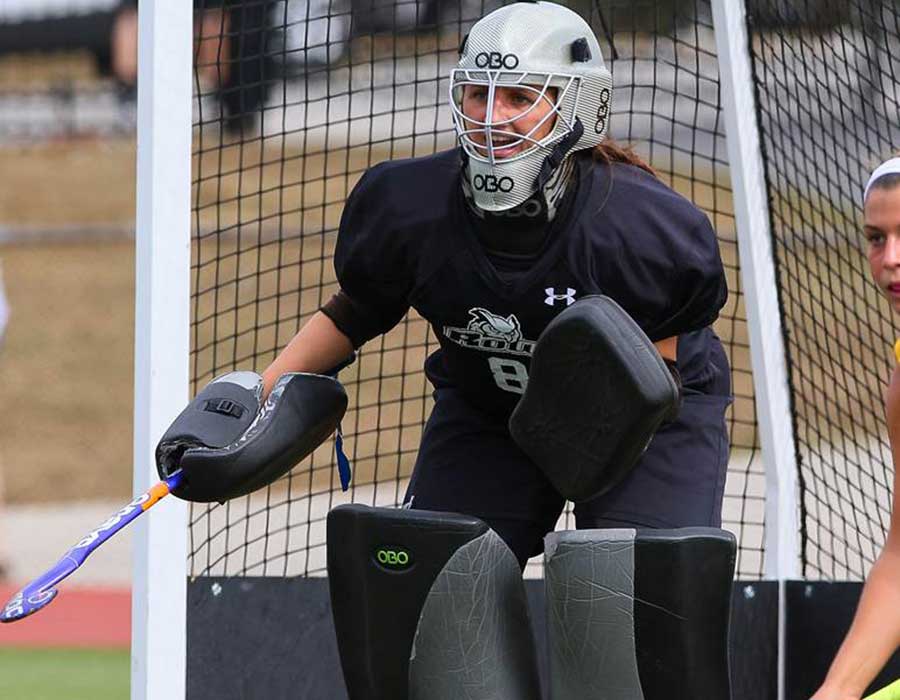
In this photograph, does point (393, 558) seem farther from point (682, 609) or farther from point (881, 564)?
point (881, 564)

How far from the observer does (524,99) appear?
129 inches

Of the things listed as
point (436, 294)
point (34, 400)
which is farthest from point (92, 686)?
point (34, 400)

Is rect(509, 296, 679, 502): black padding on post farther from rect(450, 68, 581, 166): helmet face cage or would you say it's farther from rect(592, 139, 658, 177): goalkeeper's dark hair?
rect(592, 139, 658, 177): goalkeeper's dark hair

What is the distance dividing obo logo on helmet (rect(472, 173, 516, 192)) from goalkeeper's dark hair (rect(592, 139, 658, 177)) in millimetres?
290

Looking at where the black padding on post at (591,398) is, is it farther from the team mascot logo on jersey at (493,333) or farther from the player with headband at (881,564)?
the player with headband at (881,564)

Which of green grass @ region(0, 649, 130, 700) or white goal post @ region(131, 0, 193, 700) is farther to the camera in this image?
green grass @ region(0, 649, 130, 700)

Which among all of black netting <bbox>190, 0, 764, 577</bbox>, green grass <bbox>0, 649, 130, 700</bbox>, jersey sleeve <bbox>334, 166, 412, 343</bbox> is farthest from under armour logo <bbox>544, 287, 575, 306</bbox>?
green grass <bbox>0, 649, 130, 700</bbox>

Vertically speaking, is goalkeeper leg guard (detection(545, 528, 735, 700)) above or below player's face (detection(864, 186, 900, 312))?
below

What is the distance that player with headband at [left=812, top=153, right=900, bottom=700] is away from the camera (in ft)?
10.6

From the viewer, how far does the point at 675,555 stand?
305 cm

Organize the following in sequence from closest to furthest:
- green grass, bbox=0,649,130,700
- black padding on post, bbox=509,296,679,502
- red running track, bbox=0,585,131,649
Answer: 1. black padding on post, bbox=509,296,679,502
2. green grass, bbox=0,649,130,700
3. red running track, bbox=0,585,131,649

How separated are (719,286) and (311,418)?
0.82 m

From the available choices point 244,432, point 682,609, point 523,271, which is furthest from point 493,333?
point 682,609

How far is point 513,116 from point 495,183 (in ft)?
A: 0.49
